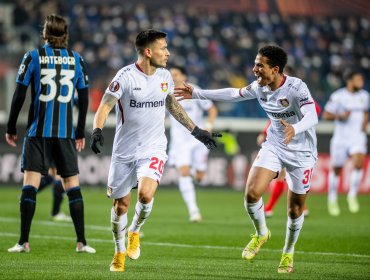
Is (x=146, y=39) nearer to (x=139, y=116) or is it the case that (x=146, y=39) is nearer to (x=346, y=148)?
(x=139, y=116)

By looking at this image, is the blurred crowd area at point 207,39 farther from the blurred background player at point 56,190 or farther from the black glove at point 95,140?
the black glove at point 95,140

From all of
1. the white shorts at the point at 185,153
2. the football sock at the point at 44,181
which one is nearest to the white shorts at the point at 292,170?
the football sock at the point at 44,181

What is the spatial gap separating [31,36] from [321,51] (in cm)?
1026

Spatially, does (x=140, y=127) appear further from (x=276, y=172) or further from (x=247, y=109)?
(x=247, y=109)

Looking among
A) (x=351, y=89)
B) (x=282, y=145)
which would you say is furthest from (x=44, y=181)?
(x=351, y=89)

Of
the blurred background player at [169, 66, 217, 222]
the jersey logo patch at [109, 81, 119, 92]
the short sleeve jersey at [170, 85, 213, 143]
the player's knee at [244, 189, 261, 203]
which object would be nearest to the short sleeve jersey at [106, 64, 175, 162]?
the jersey logo patch at [109, 81, 119, 92]

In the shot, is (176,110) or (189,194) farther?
(189,194)

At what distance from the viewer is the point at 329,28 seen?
98.9ft

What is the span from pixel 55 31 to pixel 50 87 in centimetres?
58

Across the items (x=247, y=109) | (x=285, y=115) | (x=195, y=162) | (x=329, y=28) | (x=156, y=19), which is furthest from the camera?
(x=329, y=28)

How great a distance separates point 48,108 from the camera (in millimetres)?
8945

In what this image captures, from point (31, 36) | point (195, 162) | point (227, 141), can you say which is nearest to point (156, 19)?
point (31, 36)

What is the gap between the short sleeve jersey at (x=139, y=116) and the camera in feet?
25.7

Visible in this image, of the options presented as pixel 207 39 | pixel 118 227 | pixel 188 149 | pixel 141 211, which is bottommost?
pixel 118 227
